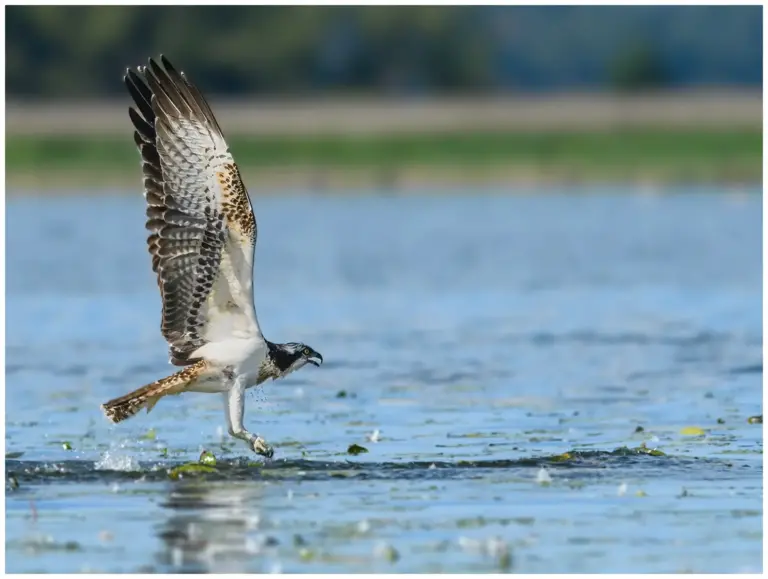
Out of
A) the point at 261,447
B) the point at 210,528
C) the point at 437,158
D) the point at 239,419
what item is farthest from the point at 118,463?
the point at 437,158

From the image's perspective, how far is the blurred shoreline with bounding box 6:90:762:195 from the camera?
38.7 meters

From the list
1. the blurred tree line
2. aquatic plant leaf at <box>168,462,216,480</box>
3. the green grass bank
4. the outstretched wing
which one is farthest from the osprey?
the blurred tree line

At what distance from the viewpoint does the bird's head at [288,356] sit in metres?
11.2

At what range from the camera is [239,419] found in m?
11.0

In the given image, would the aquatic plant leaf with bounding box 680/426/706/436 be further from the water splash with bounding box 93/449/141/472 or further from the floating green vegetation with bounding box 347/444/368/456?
the water splash with bounding box 93/449/141/472

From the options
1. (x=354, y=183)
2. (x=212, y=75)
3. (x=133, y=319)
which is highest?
(x=212, y=75)

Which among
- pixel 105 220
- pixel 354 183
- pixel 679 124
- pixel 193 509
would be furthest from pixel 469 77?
pixel 193 509

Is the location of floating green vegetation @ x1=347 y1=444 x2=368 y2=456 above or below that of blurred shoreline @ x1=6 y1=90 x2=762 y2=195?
below

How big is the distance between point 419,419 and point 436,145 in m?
33.1

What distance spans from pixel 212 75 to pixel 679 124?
32.3 meters

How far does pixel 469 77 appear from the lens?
88062mm

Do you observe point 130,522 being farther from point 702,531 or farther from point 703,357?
point 703,357

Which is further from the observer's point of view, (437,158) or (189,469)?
(437,158)

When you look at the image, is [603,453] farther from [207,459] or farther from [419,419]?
[207,459]
